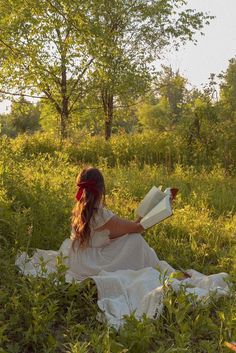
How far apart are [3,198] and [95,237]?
1480mm

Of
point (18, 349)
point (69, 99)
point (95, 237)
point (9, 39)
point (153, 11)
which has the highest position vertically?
point (153, 11)

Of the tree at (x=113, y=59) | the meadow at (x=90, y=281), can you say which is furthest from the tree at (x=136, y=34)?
the meadow at (x=90, y=281)

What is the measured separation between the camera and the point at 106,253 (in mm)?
4828

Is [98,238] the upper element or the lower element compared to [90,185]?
lower

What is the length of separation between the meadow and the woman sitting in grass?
0.40 m

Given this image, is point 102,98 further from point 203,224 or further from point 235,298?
point 235,298

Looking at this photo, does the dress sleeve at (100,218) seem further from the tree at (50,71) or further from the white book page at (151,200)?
the tree at (50,71)

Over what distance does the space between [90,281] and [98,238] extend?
0.59m

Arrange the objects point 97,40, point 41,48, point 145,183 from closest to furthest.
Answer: point 97,40 → point 145,183 → point 41,48

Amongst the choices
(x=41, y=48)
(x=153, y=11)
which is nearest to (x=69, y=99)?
(x=41, y=48)

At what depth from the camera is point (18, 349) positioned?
3.24 m

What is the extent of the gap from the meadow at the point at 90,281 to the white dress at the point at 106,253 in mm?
347

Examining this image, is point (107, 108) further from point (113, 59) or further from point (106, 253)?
point (106, 253)

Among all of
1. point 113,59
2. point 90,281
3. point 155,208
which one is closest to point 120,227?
point 155,208
